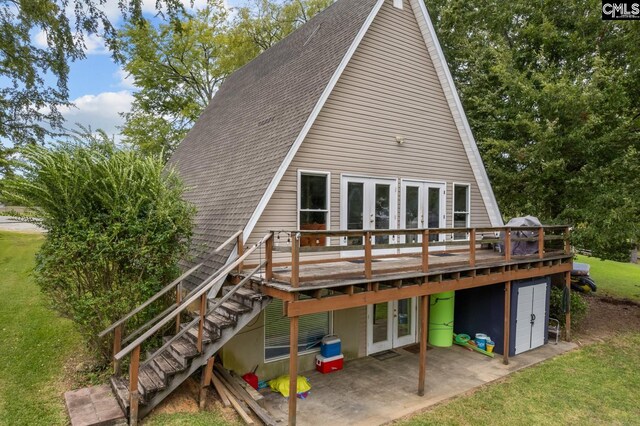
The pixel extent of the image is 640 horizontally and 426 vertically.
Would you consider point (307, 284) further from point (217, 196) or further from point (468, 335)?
point (468, 335)

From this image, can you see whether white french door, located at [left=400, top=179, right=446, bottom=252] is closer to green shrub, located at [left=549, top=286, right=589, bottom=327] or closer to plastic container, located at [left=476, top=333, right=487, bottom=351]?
plastic container, located at [left=476, top=333, right=487, bottom=351]

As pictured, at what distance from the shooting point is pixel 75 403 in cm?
609

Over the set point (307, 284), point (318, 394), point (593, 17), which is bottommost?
point (318, 394)

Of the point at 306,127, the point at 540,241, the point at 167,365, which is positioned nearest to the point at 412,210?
the point at 540,241

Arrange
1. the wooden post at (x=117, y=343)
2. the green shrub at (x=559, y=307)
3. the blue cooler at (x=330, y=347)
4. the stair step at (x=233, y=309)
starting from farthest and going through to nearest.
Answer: the green shrub at (x=559, y=307)
the blue cooler at (x=330, y=347)
the wooden post at (x=117, y=343)
the stair step at (x=233, y=309)

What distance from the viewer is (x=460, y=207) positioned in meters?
11.2

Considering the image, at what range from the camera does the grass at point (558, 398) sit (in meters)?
6.79

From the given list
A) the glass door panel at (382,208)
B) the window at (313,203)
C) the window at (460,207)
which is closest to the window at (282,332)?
the window at (313,203)

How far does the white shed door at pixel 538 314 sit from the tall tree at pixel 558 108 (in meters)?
2.44

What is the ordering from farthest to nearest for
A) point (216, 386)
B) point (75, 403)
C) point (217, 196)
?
point (217, 196)
point (216, 386)
point (75, 403)

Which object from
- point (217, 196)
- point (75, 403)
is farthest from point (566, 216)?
point (75, 403)

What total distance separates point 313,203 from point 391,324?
13.7 feet

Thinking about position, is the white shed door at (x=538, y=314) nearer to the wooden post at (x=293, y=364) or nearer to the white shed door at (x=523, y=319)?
the white shed door at (x=523, y=319)

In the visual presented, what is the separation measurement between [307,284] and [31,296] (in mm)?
10819
